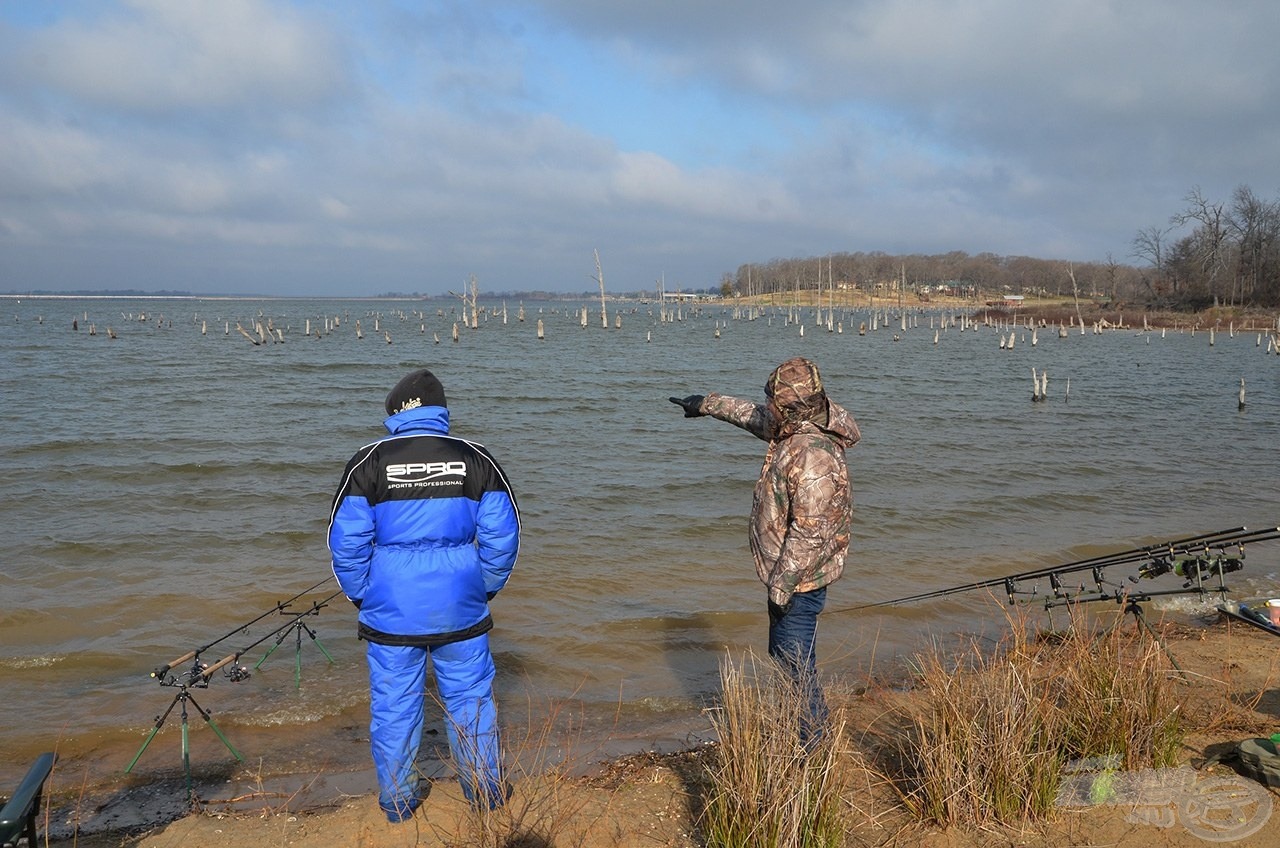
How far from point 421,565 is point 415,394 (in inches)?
29.9

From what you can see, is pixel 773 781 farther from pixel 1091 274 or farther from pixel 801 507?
pixel 1091 274

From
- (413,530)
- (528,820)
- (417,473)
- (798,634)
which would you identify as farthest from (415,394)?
(798,634)

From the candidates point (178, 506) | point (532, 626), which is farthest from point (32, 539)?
point (532, 626)

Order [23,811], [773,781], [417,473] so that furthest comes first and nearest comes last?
[417,473]
[773,781]
[23,811]

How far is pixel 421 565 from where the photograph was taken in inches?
142

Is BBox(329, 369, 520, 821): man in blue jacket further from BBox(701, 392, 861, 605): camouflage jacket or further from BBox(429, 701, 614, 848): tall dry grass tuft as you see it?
BBox(701, 392, 861, 605): camouflage jacket

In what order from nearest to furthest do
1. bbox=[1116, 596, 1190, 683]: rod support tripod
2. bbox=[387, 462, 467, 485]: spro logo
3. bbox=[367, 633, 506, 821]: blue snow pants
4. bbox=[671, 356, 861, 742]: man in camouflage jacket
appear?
bbox=[387, 462, 467, 485]: spro logo, bbox=[367, 633, 506, 821]: blue snow pants, bbox=[671, 356, 861, 742]: man in camouflage jacket, bbox=[1116, 596, 1190, 683]: rod support tripod

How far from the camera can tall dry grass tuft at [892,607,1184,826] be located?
133 inches

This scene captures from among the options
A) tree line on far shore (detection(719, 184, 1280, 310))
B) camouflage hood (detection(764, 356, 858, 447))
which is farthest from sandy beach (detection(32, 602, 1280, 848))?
tree line on far shore (detection(719, 184, 1280, 310))

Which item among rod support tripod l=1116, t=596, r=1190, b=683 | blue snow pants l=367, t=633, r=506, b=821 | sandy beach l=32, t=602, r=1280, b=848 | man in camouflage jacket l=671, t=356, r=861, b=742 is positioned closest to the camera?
sandy beach l=32, t=602, r=1280, b=848

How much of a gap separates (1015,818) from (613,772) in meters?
1.97

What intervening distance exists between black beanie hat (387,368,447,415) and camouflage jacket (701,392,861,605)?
1537 millimetres

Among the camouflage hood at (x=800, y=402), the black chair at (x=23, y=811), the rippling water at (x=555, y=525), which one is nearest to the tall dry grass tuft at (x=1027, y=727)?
the camouflage hood at (x=800, y=402)

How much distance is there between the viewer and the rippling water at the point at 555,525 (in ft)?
20.6
